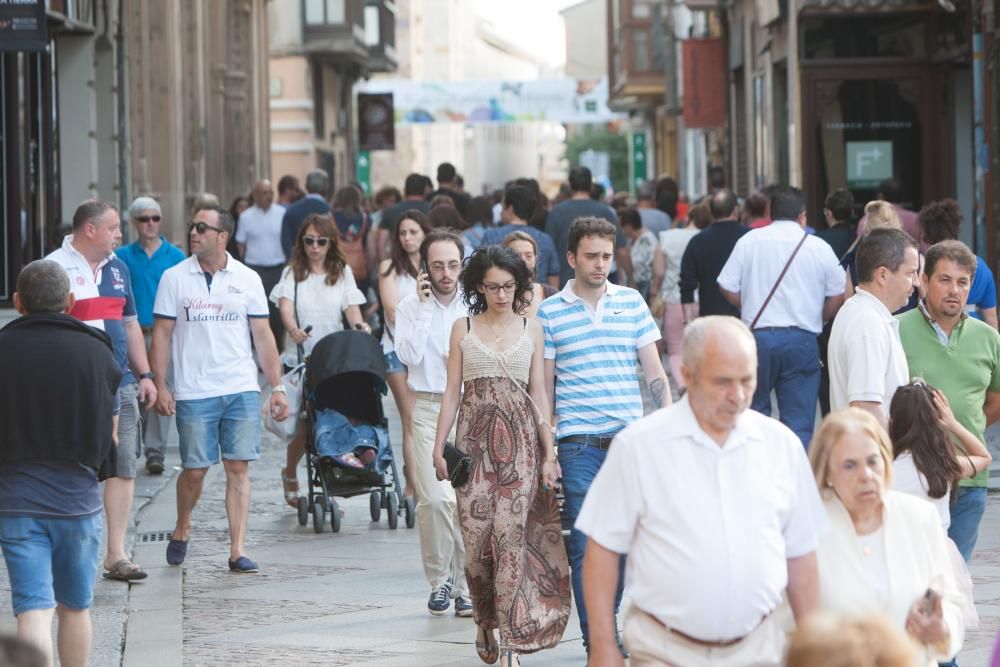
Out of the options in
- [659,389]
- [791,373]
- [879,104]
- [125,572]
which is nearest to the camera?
[659,389]

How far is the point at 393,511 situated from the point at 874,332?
4904 mm

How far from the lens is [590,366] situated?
7836 millimetres

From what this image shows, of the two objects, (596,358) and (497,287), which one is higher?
(497,287)

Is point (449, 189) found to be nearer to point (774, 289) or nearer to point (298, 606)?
point (774, 289)

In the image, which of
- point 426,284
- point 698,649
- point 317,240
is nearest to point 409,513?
point 317,240

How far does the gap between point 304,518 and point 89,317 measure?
235 centimetres

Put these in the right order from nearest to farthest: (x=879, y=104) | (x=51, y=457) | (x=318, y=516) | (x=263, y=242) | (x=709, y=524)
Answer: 1. (x=709, y=524)
2. (x=51, y=457)
3. (x=318, y=516)
4. (x=263, y=242)
5. (x=879, y=104)

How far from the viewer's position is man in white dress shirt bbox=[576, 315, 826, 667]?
15.7 feet

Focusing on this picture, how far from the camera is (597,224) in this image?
8070 mm

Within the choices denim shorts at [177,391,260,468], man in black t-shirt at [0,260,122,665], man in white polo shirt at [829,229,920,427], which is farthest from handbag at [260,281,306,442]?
man in white polo shirt at [829,229,920,427]

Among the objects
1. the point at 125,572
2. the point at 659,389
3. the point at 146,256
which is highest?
the point at 146,256

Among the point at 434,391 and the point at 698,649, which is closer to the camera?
the point at 698,649

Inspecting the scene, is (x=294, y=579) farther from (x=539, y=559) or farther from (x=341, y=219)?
(x=341, y=219)

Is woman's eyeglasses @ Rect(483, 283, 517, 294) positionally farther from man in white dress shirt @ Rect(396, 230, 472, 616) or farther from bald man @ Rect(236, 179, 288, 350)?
bald man @ Rect(236, 179, 288, 350)
